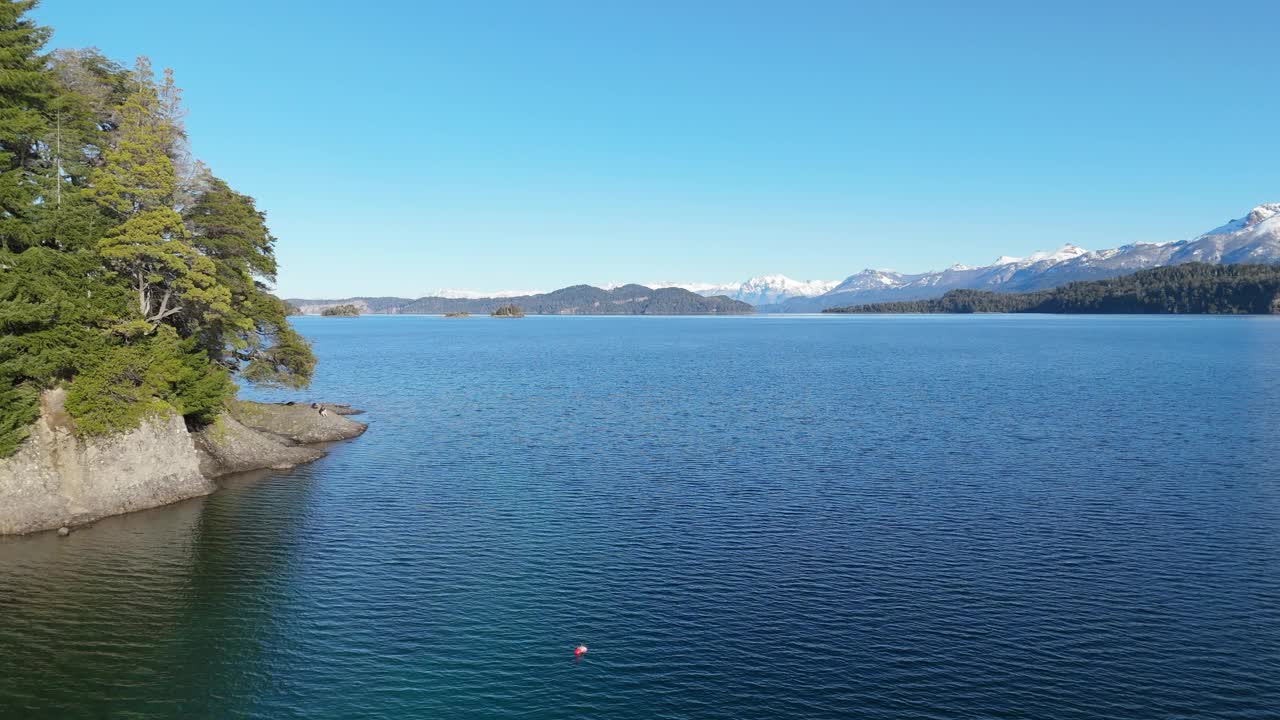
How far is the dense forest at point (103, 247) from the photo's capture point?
155ft

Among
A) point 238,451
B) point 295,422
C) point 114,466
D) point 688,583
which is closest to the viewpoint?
point 688,583

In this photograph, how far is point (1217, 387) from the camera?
111500 millimetres

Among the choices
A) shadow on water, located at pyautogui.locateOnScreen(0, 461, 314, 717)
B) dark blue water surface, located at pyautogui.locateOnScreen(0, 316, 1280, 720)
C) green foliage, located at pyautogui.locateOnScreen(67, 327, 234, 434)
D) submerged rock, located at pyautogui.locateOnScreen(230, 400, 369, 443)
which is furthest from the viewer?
submerged rock, located at pyautogui.locateOnScreen(230, 400, 369, 443)

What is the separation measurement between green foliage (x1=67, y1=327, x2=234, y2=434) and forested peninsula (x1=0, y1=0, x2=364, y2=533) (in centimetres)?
11

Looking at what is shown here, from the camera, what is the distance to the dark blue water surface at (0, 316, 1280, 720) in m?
29.9

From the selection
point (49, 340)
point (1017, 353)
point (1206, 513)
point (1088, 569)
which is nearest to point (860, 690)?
point (1088, 569)

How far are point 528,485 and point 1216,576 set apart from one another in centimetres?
4299

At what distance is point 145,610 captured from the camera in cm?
3719

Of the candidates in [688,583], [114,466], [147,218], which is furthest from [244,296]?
[688,583]

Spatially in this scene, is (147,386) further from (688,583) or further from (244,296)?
(688,583)

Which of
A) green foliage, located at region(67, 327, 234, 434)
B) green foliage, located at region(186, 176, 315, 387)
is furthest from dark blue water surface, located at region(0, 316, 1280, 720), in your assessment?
green foliage, located at region(186, 176, 315, 387)

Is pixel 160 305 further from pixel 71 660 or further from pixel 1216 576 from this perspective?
pixel 1216 576

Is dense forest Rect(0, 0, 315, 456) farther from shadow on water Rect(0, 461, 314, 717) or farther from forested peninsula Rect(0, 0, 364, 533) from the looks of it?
shadow on water Rect(0, 461, 314, 717)

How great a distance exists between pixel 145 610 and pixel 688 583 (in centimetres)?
2584
